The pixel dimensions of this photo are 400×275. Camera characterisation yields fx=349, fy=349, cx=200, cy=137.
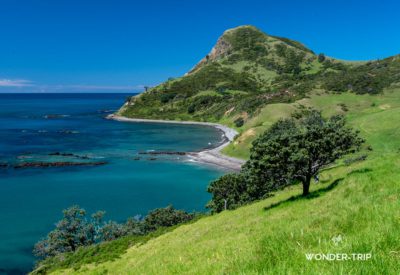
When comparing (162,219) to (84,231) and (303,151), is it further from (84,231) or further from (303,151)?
(303,151)

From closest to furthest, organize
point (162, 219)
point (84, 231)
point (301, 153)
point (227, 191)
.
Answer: point (301, 153) < point (84, 231) < point (162, 219) < point (227, 191)

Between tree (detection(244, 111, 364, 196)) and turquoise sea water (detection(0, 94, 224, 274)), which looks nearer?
tree (detection(244, 111, 364, 196))

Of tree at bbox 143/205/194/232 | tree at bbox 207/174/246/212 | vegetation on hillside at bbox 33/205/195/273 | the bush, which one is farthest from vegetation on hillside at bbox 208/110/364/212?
the bush

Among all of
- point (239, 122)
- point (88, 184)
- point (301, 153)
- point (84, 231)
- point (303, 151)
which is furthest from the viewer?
point (239, 122)

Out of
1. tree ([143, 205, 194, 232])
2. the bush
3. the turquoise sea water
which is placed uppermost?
the bush

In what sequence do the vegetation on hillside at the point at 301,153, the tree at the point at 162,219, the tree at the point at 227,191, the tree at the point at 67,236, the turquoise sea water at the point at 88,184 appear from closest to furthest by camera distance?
the vegetation on hillside at the point at 301,153
the tree at the point at 67,236
the tree at the point at 162,219
the tree at the point at 227,191
the turquoise sea water at the point at 88,184

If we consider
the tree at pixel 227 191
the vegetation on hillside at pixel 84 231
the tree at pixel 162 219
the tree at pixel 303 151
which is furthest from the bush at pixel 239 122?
the tree at pixel 303 151

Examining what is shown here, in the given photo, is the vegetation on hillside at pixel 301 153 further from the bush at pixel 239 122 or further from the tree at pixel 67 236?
the bush at pixel 239 122

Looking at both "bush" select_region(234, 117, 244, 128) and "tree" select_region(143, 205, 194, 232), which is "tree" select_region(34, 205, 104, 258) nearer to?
"tree" select_region(143, 205, 194, 232)

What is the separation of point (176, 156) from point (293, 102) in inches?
3034

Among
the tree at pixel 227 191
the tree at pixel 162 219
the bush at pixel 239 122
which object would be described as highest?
the bush at pixel 239 122

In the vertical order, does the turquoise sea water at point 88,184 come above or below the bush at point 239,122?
below

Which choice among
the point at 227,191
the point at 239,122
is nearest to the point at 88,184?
the point at 227,191

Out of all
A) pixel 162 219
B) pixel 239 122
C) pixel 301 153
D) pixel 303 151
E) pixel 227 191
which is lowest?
pixel 162 219
